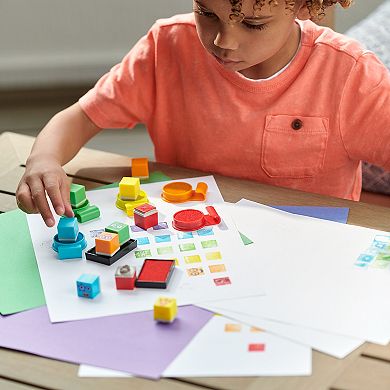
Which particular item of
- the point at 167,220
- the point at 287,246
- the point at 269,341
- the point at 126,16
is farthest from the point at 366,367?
the point at 126,16

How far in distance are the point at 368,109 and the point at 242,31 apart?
0.78 ft

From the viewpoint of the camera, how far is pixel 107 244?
87 centimetres

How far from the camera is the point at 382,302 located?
2.63ft

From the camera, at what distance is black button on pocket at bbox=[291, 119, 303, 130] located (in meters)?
1.15

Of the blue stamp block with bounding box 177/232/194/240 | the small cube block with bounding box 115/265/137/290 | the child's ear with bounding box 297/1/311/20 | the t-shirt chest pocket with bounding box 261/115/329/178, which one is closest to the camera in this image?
the small cube block with bounding box 115/265/137/290

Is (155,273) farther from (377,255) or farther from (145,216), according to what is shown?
(377,255)

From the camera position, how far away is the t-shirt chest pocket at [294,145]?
3.78 feet

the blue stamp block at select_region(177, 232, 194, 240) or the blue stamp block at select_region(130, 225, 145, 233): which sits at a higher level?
the blue stamp block at select_region(177, 232, 194, 240)

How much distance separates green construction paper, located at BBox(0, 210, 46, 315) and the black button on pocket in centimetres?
41

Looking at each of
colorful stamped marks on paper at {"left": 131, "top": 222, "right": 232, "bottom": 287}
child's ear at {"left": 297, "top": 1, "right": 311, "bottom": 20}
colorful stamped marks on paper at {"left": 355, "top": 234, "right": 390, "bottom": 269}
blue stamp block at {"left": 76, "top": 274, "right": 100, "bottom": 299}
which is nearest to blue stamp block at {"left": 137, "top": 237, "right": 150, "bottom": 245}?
colorful stamped marks on paper at {"left": 131, "top": 222, "right": 232, "bottom": 287}

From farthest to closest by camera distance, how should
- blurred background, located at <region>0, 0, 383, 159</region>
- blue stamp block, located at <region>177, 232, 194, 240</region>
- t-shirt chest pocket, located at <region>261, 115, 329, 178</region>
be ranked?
blurred background, located at <region>0, 0, 383, 159</region>
t-shirt chest pocket, located at <region>261, 115, 329, 178</region>
blue stamp block, located at <region>177, 232, 194, 240</region>

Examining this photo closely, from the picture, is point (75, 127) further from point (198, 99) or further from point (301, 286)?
point (301, 286)

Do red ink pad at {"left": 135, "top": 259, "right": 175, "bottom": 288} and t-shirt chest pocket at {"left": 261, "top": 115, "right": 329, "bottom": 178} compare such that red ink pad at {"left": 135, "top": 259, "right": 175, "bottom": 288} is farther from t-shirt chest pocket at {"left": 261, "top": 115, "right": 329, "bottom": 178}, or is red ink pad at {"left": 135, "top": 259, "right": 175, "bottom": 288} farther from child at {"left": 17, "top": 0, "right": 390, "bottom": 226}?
t-shirt chest pocket at {"left": 261, "top": 115, "right": 329, "bottom": 178}

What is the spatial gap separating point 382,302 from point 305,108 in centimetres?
43
